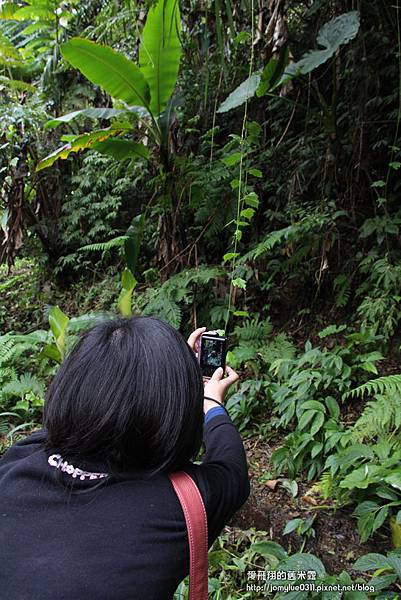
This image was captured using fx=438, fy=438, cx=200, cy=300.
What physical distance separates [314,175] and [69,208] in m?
3.10

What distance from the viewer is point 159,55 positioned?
351cm

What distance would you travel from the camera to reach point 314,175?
3.61m

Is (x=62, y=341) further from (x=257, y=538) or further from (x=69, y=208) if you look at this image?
(x=69, y=208)

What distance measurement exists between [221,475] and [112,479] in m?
0.26

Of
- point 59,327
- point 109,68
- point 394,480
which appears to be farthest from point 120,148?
point 394,480

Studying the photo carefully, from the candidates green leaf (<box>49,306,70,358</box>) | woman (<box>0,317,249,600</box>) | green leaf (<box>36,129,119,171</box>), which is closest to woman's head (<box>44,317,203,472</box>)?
woman (<box>0,317,249,600</box>)

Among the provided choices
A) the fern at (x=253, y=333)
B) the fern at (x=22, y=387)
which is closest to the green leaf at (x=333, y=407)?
the fern at (x=253, y=333)

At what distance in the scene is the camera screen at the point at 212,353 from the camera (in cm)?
144

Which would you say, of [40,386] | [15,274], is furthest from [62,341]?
[15,274]

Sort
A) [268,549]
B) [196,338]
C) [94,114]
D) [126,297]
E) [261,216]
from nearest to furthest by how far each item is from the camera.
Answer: [196,338] < [268,549] < [126,297] < [94,114] < [261,216]

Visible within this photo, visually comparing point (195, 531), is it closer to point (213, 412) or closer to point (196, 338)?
point (213, 412)

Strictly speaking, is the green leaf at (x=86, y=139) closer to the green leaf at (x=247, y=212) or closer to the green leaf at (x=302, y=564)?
the green leaf at (x=247, y=212)

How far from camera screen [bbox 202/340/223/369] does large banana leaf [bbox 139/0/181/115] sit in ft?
9.52

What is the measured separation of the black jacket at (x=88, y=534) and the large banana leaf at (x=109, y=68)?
→ 3374 millimetres
